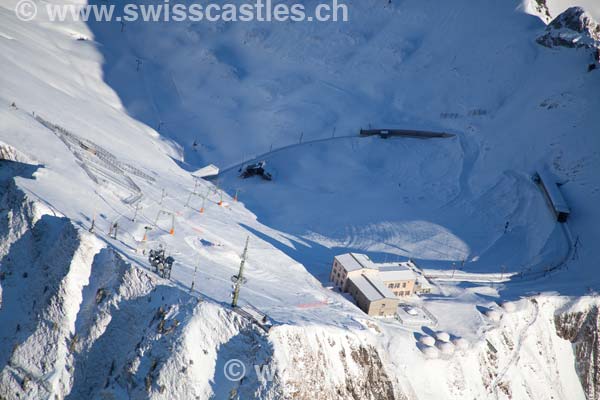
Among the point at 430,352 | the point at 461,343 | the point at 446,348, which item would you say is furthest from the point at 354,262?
the point at 461,343

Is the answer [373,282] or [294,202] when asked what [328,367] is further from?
[294,202]

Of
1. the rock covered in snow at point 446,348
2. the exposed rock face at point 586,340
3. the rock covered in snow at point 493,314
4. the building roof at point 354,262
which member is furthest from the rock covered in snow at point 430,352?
the exposed rock face at point 586,340

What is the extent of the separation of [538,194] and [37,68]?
58312 millimetres

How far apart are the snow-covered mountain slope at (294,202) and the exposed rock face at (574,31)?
6.67 ft

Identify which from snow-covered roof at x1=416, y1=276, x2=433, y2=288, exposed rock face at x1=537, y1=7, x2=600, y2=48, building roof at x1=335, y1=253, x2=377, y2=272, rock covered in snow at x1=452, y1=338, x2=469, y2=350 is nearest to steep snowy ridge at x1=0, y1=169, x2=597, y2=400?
rock covered in snow at x1=452, y1=338, x2=469, y2=350

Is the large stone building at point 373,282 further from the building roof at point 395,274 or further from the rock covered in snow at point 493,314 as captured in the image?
the rock covered in snow at point 493,314

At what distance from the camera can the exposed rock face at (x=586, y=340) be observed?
50812mm

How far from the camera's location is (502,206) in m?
68.2

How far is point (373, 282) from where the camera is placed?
164 feet

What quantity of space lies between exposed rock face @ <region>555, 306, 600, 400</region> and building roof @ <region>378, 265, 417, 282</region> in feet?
41.1

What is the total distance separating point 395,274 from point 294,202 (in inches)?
772

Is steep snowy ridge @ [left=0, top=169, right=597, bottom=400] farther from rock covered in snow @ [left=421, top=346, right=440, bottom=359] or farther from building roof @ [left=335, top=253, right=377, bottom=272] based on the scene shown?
building roof @ [left=335, top=253, right=377, bottom=272]

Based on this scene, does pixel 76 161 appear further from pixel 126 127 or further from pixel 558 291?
pixel 558 291

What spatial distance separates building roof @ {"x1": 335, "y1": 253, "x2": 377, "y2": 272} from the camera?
50938 millimetres
